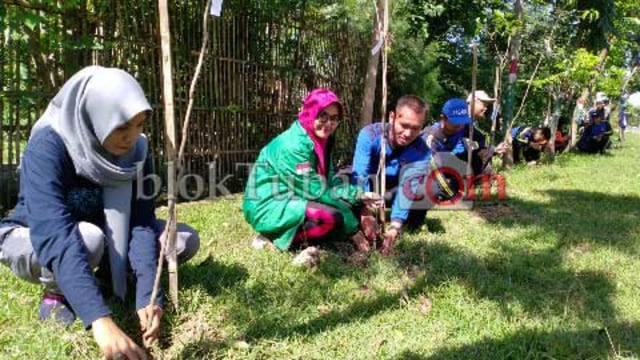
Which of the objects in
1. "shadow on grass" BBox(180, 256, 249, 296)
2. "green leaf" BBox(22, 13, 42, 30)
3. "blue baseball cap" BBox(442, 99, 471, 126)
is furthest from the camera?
"blue baseball cap" BBox(442, 99, 471, 126)

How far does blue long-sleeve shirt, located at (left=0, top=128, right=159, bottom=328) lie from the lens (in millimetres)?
2035

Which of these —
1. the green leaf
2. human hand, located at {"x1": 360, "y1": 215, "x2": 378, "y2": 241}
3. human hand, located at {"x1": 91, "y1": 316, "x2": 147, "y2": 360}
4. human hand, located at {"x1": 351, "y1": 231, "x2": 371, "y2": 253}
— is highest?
the green leaf

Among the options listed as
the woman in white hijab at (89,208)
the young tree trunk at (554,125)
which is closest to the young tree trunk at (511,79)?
the young tree trunk at (554,125)

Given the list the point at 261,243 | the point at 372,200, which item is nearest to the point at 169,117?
the point at 261,243

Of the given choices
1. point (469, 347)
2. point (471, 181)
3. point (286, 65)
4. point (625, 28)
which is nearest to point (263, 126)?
point (286, 65)

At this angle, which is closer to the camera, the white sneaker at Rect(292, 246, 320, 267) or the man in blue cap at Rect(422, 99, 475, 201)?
the white sneaker at Rect(292, 246, 320, 267)

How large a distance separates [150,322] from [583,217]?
14.5ft

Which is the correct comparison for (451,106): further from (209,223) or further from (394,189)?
(209,223)

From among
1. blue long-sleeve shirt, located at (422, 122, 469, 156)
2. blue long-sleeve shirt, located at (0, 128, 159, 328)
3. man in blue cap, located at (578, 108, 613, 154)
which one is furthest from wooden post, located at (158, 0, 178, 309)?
man in blue cap, located at (578, 108, 613, 154)

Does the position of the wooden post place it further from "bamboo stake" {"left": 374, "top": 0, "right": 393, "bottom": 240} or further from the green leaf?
the green leaf

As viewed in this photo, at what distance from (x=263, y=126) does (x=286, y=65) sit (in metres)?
0.89

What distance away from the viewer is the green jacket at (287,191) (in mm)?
3641

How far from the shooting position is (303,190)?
3717 millimetres

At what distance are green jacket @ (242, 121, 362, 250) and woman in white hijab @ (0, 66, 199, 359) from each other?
104 cm
